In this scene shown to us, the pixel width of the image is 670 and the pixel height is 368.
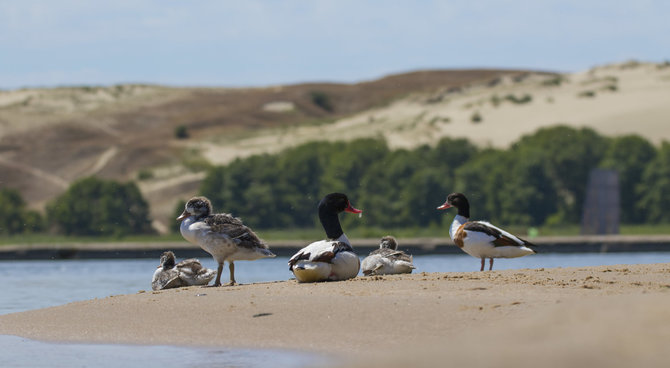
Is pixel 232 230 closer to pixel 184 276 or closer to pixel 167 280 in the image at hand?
pixel 184 276

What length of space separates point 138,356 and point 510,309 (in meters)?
3.87

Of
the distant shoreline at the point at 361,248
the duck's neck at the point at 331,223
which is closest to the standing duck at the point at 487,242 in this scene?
the duck's neck at the point at 331,223

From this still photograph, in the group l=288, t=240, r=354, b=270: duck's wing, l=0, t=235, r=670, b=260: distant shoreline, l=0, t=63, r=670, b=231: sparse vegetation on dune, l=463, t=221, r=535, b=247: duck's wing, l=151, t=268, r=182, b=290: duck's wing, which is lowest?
l=0, t=235, r=670, b=260: distant shoreline

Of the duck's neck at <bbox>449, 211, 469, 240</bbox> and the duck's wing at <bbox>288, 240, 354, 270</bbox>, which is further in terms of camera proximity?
the duck's neck at <bbox>449, 211, 469, 240</bbox>

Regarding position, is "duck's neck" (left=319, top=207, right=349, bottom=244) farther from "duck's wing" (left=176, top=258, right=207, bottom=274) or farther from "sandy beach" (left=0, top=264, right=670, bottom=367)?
"duck's wing" (left=176, top=258, right=207, bottom=274)

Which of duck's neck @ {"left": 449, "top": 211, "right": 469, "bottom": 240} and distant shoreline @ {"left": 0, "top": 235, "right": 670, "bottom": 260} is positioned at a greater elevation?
duck's neck @ {"left": 449, "top": 211, "right": 469, "bottom": 240}

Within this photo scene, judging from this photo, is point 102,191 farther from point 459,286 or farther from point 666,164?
point 459,286

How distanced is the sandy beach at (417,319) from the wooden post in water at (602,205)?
44.0 metres

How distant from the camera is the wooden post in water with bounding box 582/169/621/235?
6012cm

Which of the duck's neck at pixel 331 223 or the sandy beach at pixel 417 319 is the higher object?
the duck's neck at pixel 331 223

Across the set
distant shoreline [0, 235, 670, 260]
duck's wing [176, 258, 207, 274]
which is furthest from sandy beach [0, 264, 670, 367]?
distant shoreline [0, 235, 670, 260]

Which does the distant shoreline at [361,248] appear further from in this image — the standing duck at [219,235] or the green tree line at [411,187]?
the standing duck at [219,235]

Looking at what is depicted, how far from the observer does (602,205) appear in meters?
60.5

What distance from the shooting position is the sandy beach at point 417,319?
7.45 metres
